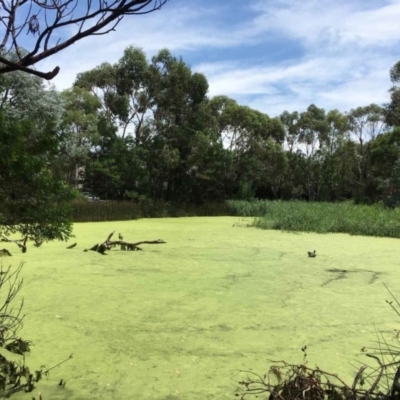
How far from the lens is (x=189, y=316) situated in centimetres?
273

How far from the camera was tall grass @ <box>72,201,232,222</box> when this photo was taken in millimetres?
10336

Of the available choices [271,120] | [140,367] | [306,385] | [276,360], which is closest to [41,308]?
[140,367]

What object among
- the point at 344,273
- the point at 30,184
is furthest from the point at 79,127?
the point at 30,184

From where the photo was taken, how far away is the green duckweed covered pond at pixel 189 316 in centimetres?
188

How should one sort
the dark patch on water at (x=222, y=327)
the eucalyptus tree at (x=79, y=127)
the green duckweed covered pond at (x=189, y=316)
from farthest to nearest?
1. the eucalyptus tree at (x=79, y=127)
2. the dark patch on water at (x=222, y=327)
3. the green duckweed covered pond at (x=189, y=316)

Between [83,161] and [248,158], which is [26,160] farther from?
[248,158]

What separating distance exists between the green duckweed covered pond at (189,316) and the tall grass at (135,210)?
5.16 metres

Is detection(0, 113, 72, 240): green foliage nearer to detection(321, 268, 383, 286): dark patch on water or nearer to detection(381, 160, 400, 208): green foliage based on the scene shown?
detection(321, 268, 383, 286): dark patch on water

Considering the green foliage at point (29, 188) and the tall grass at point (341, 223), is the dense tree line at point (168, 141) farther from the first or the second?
the green foliage at point (29, 188)

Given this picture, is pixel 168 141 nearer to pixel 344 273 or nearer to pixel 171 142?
pixel 171 142

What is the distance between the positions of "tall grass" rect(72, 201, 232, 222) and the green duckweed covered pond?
5.16m

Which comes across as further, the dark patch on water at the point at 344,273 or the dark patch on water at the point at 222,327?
the dark patch on water at the point at 344,273

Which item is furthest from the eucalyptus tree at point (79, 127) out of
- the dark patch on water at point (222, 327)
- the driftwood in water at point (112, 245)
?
the dark patch on water at point (222, 327)

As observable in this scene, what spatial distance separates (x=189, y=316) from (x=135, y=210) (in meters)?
9.27
